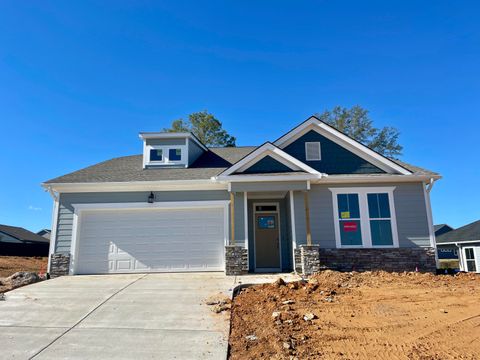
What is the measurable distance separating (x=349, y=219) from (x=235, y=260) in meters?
4.07

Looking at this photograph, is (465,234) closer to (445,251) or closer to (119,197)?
(445,251)

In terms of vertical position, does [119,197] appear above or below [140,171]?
below

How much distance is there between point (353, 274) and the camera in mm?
9305

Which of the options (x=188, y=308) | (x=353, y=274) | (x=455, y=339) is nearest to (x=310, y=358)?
(x=455, y=339)

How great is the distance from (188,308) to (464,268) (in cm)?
1996

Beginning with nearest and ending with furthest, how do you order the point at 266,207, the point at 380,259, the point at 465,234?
the point at 380,259 < the point at 266,207 < the point at 465,234

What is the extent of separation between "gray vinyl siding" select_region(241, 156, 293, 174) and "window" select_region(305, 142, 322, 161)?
1.54m

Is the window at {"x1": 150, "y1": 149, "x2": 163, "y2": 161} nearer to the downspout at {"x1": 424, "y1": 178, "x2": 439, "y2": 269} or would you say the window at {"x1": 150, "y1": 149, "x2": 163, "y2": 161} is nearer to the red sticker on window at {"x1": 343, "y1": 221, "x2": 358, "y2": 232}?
the red sticker on window at {"x1": 343, "y1": 221, "x2": 358, "y2": 232}

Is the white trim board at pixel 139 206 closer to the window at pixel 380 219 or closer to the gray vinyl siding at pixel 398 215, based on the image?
the gray vinyl siding at pixel 398 215

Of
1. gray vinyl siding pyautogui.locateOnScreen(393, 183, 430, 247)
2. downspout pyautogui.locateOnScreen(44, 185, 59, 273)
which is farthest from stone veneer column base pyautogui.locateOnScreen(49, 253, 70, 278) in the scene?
gray vinyl siding pyautogui.locateOnScreen(393, 183, 430, 247)

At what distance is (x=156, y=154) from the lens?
13539 mm

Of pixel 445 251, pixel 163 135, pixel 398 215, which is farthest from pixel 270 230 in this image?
pixel 445 251

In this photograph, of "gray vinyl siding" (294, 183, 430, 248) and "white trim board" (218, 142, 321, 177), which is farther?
"gray vinyl siding" (294, 183, 430, 248)

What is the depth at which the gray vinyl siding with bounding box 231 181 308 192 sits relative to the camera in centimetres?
1056
